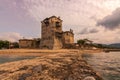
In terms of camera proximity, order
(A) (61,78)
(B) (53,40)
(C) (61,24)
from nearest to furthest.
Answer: (A) (61,78), (B) (53,40), (C) (61,24)

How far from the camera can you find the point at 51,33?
97875mm

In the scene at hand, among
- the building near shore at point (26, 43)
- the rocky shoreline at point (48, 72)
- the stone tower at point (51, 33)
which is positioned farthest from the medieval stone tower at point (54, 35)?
the rocky shoreline at point (48, 72)

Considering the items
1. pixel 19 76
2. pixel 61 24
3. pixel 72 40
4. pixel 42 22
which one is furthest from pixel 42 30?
pixel 19 76

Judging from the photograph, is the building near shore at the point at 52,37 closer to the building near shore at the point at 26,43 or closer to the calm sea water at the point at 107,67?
the building near shore at the point at 26,43

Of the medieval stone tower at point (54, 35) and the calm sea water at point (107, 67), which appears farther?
the medieval stone tower at point (54, 35)

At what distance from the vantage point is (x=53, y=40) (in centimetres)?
9538

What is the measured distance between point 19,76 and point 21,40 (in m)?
98.1

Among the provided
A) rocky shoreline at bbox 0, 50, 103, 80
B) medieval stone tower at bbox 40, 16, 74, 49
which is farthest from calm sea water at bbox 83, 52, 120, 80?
medieval stone tower at bbox 40, 16, 74, 49

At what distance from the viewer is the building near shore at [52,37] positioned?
9675 centimetres

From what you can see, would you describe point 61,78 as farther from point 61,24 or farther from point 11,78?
point 61,24

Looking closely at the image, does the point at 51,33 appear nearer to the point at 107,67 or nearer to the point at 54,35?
the point at 54,35

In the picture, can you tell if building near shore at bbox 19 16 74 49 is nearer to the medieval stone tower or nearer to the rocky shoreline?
the medieval stone tower

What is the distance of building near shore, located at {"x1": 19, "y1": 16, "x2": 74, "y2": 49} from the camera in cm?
9675

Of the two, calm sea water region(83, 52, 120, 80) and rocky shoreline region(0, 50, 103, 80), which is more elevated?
rocky shoreline region(0, 50, 103, 80)
